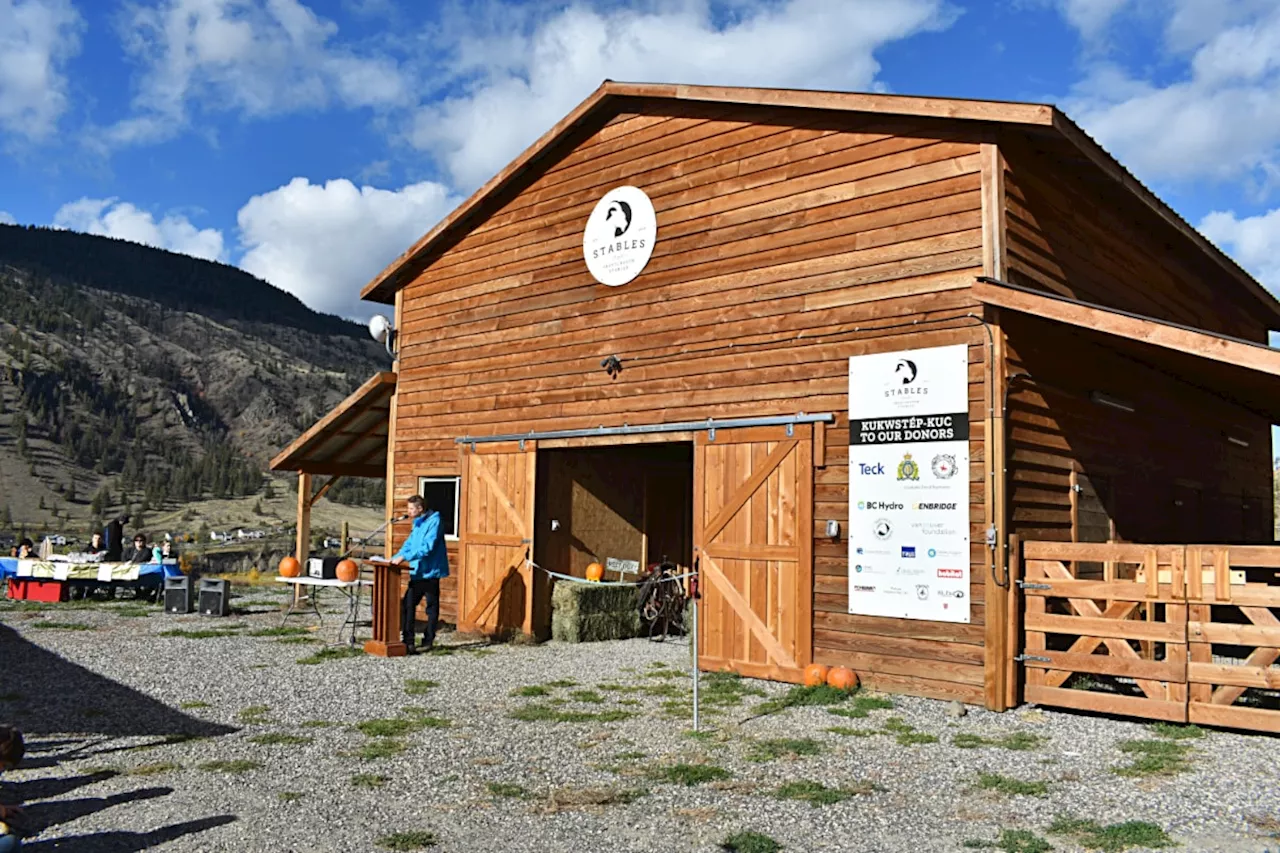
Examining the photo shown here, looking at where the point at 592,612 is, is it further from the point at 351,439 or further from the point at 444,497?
the point at 351,439

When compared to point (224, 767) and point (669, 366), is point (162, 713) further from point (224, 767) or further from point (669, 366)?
point (669, 366)

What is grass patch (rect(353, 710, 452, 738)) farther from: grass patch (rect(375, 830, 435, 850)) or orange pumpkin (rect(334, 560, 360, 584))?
orange pumpkin (rect(334, 560, 360, 584))

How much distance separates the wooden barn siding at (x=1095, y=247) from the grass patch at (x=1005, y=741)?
13.0 feet

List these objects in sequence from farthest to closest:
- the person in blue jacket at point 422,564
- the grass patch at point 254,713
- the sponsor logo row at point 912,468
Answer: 1. the person in blue jacket at point 422,564
2. the sponsor logo row at point 912,468
3. the grass patch at point 254,713

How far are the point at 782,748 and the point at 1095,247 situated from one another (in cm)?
667

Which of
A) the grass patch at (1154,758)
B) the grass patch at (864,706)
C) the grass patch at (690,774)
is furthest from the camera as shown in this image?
the grass patch at (864,706)

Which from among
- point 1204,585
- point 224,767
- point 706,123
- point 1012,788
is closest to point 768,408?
point 706,123

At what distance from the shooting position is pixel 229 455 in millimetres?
68000

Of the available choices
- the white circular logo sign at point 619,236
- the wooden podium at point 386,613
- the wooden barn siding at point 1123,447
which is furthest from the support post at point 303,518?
the wooden barn siding at point 1123,447

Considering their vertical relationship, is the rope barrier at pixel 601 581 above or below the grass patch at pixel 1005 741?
above

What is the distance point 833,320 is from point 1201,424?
6.52m

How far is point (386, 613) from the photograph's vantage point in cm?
1159

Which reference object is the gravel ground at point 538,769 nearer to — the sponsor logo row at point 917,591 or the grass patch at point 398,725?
the grass patch at point 398,725

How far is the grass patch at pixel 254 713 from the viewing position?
806 centimetres
